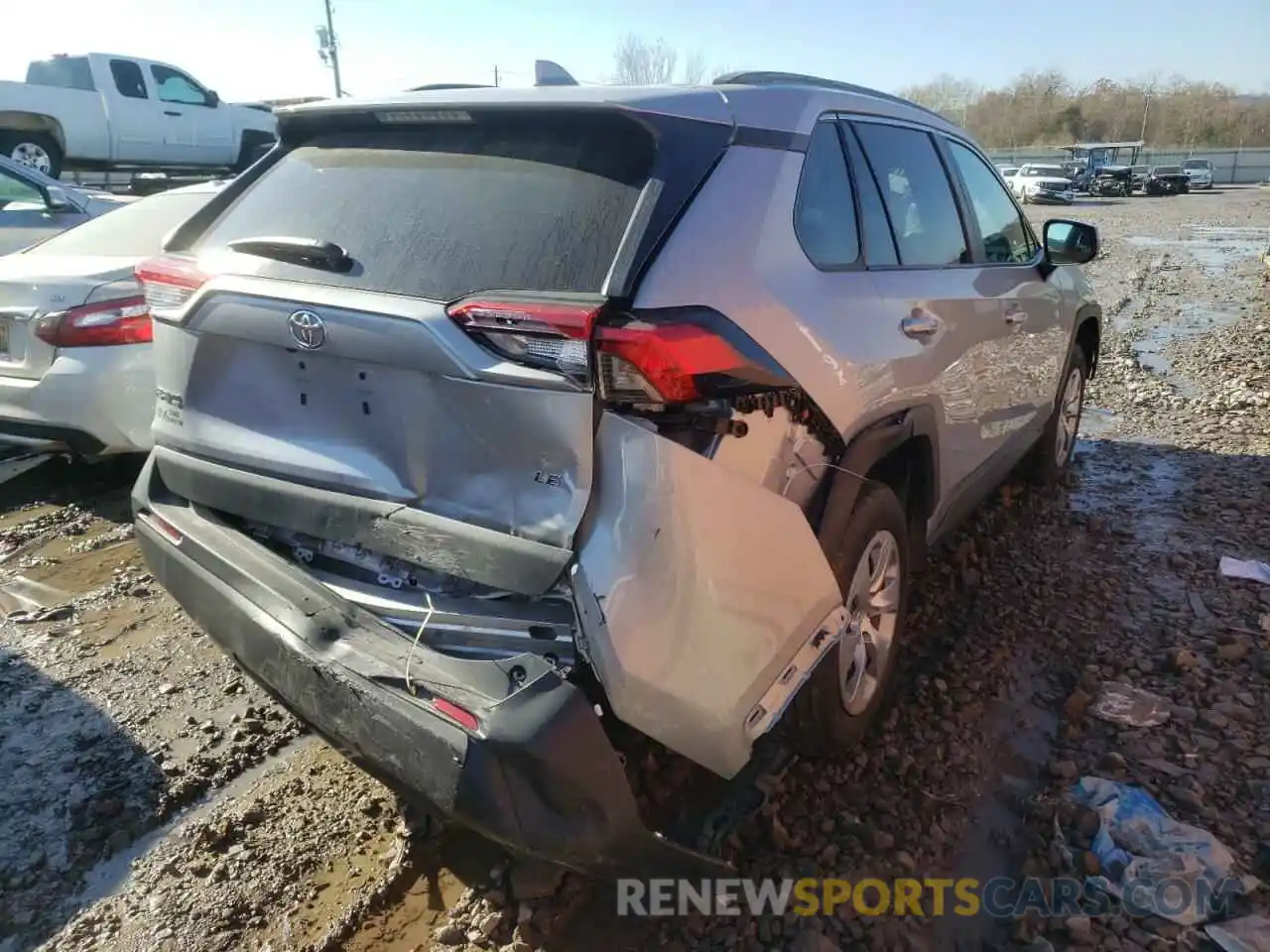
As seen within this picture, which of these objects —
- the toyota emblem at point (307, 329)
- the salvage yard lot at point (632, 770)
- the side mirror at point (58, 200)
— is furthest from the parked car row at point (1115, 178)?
the toyota emblem at point (307, 329)

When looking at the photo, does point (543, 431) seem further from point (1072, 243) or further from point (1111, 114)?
point (1111, 114)

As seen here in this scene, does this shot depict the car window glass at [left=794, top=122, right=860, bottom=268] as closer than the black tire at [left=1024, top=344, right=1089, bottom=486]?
Yes

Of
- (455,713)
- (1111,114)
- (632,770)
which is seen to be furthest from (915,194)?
(1111,114)

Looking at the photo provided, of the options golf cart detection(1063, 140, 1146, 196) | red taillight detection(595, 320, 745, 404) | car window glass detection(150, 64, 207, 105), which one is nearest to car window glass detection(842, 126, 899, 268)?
red taillight detection(595, 320, 745, 404)

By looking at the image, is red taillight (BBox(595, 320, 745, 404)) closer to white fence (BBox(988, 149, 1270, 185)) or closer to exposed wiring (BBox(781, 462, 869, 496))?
exposed wiring (BBox(781, 462, 869, 496))

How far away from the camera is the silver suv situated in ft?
6.17

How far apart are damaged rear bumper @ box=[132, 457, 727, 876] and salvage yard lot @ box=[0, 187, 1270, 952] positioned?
58 centimetres

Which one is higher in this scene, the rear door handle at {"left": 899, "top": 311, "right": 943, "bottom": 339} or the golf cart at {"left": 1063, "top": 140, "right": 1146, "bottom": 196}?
the rear door handle at {"left": 899, "top": 311, "right": 943, "bottom": 339}

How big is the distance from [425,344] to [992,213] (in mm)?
3020

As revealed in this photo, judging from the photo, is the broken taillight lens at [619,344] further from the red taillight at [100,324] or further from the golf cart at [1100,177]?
the golf cart at [1100,177]

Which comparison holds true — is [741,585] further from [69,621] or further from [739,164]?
[69,621]

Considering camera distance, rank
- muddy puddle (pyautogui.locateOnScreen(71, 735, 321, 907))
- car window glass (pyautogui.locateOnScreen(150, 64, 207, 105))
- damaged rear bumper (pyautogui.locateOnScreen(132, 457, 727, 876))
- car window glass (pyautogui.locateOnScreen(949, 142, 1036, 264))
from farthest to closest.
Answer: car window glass (pyautogui.locateOnScreen(150, 64, 207, 105)) → car window glass (pyautogui.locateOnScreen(949, 142, 1036, 264)) → muddy puddle (pyautogui.locateOnScreen(71, 735, 321, 907)) → damaged rear bumper (pyautogui.locateOnScreen(132, 457, 727, 876))

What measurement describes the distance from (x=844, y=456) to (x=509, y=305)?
3.35 ft

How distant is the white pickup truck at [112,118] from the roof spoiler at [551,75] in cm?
1279
